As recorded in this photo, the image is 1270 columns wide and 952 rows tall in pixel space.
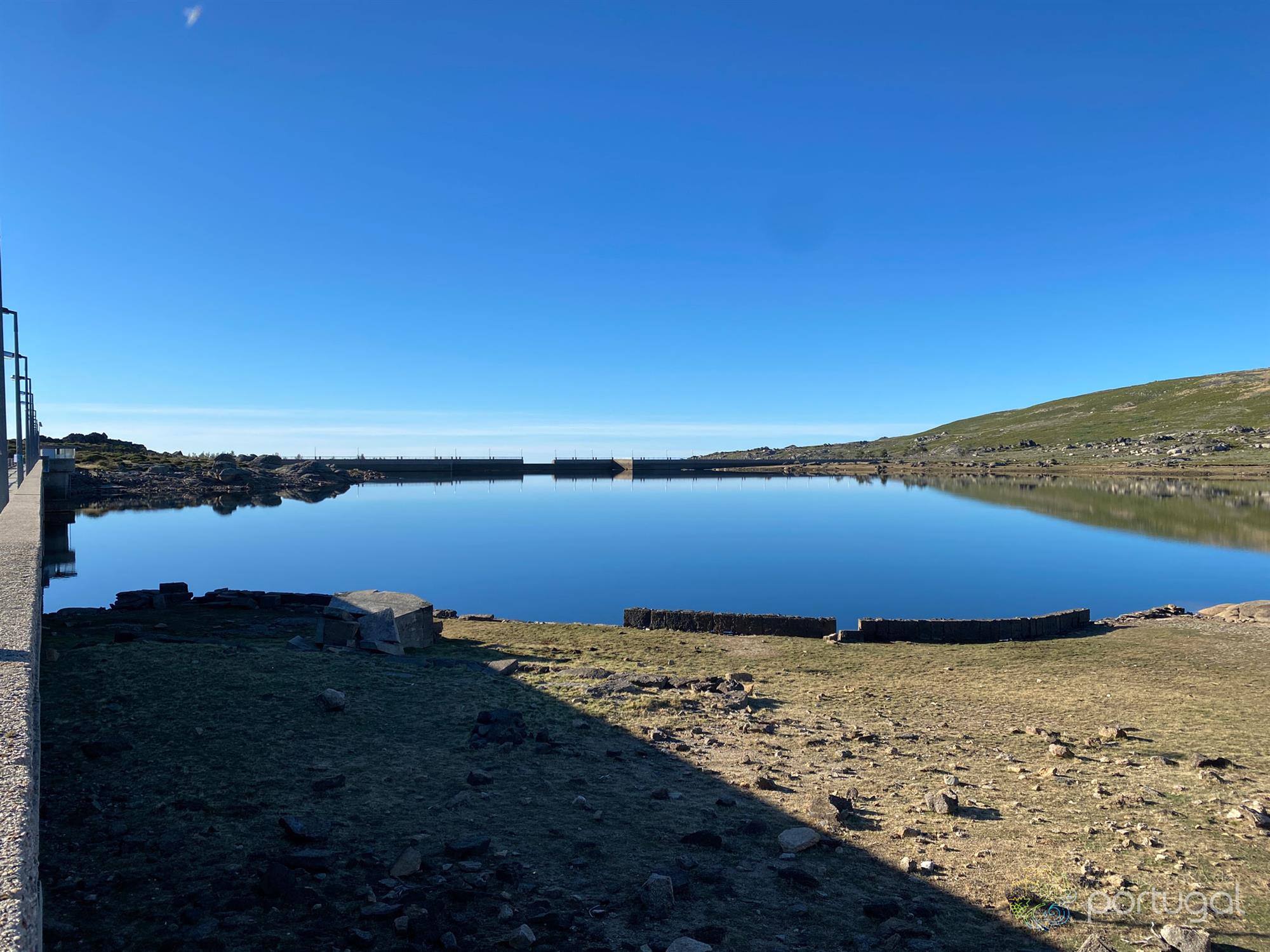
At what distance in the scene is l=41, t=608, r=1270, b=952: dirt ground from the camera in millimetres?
5465

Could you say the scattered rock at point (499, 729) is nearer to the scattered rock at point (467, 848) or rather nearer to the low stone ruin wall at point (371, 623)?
the scattered rock at point (467, 848)

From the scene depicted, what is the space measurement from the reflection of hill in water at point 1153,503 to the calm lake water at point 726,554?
1.33 ft

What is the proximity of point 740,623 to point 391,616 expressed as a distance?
32.7ft

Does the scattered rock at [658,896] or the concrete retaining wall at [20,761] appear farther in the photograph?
the scattered rock at [658,896]

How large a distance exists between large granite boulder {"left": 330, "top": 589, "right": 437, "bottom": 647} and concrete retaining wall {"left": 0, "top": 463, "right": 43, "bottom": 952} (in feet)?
20.5

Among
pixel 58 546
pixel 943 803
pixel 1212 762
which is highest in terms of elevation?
pixel 943 803

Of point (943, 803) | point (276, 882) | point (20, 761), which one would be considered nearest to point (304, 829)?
point (276, 882)

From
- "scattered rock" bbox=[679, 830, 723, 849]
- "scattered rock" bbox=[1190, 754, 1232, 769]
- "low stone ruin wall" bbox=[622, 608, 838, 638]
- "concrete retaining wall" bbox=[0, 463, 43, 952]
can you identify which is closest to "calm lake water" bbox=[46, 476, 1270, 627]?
"low stone ruin wall" bbox=[622, 608, 838, 638]

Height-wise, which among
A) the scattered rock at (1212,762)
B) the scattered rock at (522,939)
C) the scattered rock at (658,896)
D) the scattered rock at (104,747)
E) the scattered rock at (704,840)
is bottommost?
the scattered rock at (1212,762)

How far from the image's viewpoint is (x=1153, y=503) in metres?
68.8

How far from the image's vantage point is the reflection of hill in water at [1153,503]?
47.8 m

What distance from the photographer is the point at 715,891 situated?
603cm

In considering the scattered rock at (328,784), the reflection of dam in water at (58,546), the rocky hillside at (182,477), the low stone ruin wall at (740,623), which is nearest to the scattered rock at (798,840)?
the scattered rock at (328,784)

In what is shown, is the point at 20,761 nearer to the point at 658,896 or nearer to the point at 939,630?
the point at 658,896
